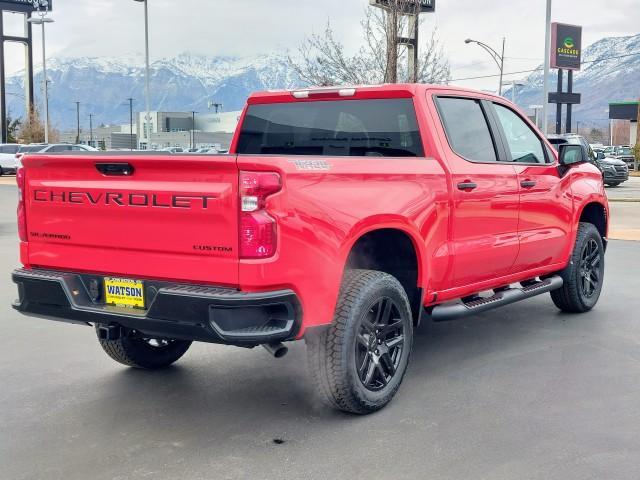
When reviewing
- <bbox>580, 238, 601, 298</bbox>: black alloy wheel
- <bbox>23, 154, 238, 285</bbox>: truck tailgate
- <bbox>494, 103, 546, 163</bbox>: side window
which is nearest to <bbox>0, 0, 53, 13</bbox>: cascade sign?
<bbox>580, 238, 601, 298</bbox>: black alloy wheel

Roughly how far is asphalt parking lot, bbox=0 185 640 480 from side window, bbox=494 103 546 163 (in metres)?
1.48

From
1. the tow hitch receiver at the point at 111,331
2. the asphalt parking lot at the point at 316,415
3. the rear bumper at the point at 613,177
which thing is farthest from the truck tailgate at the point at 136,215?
the rear bumper at the point at 613,177

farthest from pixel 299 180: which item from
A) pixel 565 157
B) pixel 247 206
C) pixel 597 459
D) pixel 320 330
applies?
pixel 565 157

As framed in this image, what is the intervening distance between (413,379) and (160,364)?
1791 millimetres

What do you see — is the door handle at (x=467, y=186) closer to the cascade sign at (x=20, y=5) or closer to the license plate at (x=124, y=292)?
the license plate at (x=124, y=292)

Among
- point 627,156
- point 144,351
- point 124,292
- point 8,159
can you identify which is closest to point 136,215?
point 124,292

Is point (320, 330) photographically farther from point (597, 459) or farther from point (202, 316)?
point (597, 459)

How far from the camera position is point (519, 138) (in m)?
6.63

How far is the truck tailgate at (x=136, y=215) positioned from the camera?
4137 mm

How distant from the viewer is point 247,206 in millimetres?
4090

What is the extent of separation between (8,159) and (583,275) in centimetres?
4151

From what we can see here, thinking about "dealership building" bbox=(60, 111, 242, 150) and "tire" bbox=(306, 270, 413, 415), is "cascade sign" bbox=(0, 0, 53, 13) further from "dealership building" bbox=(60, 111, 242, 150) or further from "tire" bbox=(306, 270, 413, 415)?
"tire" bbox=(306, 270, 413, 415)

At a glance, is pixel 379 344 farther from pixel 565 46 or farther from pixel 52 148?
pixel 565 46

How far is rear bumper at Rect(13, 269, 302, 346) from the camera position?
4.11 m
